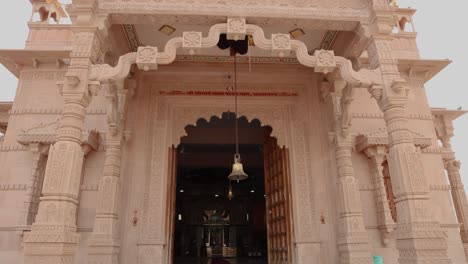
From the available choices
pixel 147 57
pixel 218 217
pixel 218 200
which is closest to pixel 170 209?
pixel 147 57

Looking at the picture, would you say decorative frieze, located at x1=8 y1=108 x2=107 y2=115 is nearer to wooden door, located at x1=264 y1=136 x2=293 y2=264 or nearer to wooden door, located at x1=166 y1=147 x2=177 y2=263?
wooden door, located at x1=166 y1=147 x2=177 y2=263

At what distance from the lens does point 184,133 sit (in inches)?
256

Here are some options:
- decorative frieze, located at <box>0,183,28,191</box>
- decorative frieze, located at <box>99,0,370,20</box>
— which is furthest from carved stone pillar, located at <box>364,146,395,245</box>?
decorative frieze, located at <box>0,183,28,191</box>

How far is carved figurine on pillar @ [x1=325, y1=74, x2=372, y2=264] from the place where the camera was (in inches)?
207

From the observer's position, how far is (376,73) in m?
4.43

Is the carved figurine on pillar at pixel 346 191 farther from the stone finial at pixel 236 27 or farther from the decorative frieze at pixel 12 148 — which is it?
the decorative frieze at pixel 12 148

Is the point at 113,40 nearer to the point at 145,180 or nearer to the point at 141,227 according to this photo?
the point at 145,180

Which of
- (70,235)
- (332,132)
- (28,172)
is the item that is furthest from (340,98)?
(28,172)

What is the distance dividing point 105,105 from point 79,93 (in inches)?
95.1

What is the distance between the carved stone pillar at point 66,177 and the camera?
3367mm

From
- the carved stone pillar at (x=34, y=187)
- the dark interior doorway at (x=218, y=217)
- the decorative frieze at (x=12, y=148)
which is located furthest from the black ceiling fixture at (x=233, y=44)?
the dark interior doorway at (x=218, y=217)

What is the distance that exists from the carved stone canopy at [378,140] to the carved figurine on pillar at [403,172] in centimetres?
177

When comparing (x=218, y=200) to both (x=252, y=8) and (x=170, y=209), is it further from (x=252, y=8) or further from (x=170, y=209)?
(x=252, y=8)

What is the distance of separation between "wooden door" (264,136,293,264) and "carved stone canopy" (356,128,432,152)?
4.59ft
